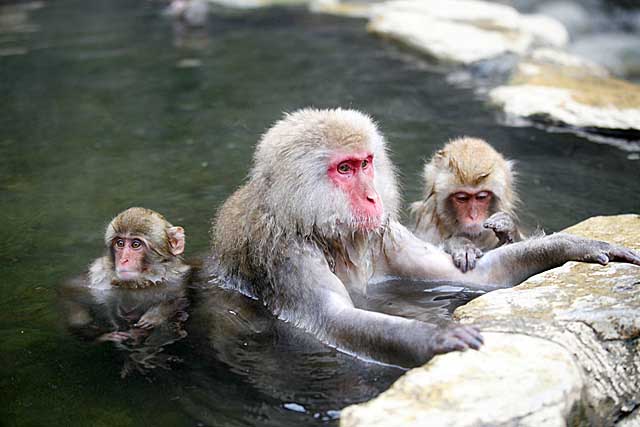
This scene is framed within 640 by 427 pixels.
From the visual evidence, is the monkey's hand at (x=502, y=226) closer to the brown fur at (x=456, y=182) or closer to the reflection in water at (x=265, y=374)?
the brown fur at (x=456, y=182)

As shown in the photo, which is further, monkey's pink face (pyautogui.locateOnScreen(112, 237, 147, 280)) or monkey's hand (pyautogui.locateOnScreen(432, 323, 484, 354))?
monkey's pink face (pyautogui.locateOnScreen(112, 237, 147, 280))

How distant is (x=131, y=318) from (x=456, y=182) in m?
2.34

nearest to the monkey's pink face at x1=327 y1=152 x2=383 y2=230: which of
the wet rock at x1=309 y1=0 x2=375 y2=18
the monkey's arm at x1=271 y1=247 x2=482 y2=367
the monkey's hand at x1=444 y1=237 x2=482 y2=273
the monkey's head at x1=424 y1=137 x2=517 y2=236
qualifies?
the monkey's arm at x1=271 y1=247 x2=482 y2=367

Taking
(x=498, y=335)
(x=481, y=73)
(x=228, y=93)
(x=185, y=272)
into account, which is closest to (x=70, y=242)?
(x=185, y=272)

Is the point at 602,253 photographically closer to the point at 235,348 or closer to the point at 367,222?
the point at 367,222

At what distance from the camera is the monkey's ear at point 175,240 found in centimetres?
556

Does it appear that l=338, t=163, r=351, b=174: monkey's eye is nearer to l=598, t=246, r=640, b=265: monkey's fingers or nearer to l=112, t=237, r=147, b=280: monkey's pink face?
l=598, t=246, r=640, b=265: monkey's fingers

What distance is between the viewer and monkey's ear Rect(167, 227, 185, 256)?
5.56 meters

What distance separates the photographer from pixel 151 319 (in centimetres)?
487

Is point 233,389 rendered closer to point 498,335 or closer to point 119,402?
point 119,402

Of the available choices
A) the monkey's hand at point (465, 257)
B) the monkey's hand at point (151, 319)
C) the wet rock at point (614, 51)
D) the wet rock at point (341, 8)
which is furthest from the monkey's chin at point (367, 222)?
the wet rock at point (341, 8)

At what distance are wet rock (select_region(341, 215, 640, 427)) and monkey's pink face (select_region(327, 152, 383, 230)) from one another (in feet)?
2.09

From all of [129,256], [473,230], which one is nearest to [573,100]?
[473,230]

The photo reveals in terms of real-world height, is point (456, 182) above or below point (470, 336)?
below
